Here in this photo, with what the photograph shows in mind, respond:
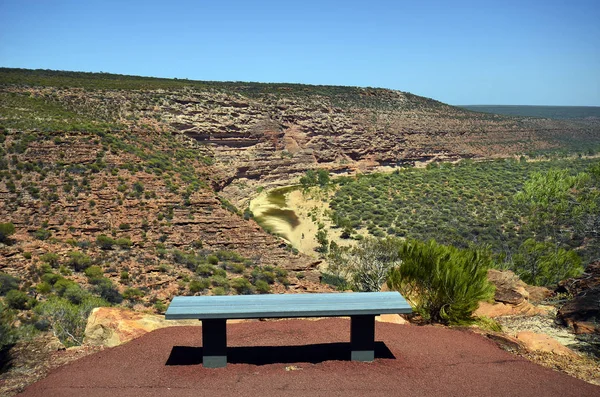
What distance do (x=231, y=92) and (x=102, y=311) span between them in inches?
1860

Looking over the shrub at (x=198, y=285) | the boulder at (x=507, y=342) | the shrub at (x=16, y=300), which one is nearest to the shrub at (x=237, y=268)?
the shrub at (x=198, y=285)

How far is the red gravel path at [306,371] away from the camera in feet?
20.9

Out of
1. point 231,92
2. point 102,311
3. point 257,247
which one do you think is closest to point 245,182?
point 231,92

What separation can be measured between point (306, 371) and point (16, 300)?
34.7 feet

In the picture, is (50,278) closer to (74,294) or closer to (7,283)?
(7,283)

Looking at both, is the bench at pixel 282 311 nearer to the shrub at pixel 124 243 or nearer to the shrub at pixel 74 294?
the shrub at pixel 74 294

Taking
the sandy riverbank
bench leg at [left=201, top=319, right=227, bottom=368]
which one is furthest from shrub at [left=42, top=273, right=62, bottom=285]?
the sandy riverbank

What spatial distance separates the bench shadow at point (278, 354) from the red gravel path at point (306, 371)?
0.01 m

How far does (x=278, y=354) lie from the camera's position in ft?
24.5

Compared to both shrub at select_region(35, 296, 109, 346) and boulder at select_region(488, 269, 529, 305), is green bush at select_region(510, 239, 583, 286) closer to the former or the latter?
boulder at select_region(488, 269, 529, 305)

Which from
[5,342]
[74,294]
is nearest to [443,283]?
[5,342]

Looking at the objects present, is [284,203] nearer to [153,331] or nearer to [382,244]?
[382,244]

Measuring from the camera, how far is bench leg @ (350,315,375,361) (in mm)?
7242

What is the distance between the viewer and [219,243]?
24.5 metres
